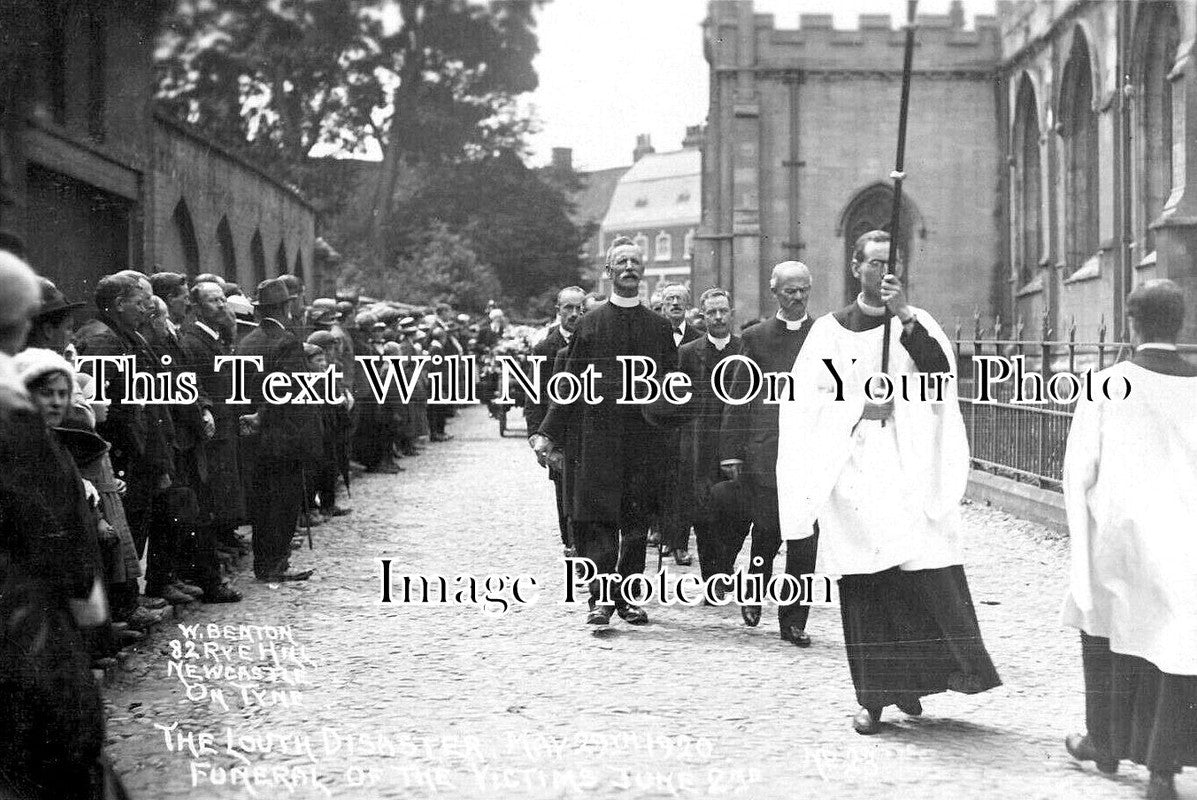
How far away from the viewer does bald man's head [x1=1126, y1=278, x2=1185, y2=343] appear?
4.93 m

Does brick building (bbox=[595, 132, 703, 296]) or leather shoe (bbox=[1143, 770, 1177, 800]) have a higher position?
brick building (bbox=[595, 132, 703, 296])

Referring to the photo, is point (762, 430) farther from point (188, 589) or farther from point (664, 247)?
point (664, 247)

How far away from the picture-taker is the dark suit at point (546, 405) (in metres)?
9.78

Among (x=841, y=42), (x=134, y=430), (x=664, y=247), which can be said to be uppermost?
(x=841, y=42)

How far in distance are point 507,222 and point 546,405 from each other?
684 inches

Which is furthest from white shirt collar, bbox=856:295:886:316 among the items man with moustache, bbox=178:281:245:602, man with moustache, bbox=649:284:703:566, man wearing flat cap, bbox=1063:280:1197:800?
man with moustache, bbox=178:281:245:602

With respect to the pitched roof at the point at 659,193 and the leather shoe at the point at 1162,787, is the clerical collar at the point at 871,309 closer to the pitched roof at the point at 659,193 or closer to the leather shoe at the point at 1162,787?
the leather shoe at the point at 1162,787

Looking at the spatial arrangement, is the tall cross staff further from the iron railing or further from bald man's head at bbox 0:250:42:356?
the iron railing

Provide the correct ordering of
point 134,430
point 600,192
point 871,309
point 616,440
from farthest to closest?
point 600,192 < point 616,440 < point 134,430 < point 871,309

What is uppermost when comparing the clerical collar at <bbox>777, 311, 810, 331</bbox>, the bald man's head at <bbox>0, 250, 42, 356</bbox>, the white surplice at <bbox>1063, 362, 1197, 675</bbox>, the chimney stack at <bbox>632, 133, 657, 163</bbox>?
the chimney stack at <bbox>632, 133, 657, 163</bbox>

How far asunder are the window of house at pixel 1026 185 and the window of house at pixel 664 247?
32.9 meters

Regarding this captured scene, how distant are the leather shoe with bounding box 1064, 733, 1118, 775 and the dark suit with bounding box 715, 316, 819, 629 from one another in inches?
105

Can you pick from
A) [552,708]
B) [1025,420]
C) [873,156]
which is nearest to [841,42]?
[873,156]

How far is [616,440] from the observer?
313 inches
